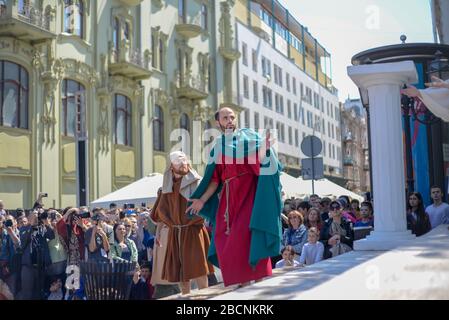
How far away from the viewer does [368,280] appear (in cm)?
431

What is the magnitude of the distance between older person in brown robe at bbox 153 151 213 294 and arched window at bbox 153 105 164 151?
24.3 metres

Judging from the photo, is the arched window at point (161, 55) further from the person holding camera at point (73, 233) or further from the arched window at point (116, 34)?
the person holding camera at point (73, 233)

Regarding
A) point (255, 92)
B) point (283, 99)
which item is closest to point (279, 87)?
point (283, 99)

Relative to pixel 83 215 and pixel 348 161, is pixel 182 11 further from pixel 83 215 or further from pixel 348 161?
pixel 348 161

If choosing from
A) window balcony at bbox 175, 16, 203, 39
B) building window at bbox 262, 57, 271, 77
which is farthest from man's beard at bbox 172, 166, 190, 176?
building window at bbox 262, 57, 271, 77

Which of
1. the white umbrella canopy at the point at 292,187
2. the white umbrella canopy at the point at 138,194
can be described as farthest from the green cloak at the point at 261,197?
the white umbrella canopy at the point at 292,187

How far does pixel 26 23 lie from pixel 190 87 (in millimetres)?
12843

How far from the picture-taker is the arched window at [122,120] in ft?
91.1

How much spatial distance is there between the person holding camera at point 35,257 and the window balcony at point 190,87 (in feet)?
72.9

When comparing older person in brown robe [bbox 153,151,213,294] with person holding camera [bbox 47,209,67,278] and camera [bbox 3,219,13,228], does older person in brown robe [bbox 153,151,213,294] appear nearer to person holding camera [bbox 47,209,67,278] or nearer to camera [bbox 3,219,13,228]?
person holding camera [bbox 47,209,67,278]

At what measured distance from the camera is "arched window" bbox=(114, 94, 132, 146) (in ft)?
91.1
